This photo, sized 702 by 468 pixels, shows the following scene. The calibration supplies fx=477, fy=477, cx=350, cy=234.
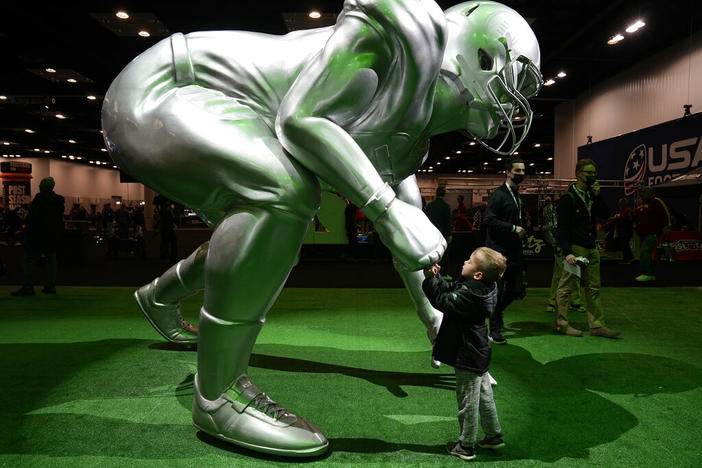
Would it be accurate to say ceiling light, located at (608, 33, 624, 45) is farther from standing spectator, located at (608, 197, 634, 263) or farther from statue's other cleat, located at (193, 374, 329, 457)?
statue's other cleat, located at (193, 374, 329, 457)

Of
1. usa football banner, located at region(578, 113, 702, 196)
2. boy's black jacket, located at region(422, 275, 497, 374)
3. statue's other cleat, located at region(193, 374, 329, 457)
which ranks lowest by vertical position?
statue's other cleat, located at region(193, 374, 329, 457)

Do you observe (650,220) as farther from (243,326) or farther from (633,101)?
(243,326)

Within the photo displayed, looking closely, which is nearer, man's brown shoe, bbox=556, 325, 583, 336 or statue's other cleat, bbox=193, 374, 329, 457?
statue's other cleat, bbox=193, 374, 329, 457

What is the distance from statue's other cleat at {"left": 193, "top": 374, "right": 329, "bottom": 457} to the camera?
1.63m

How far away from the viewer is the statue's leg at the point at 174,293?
249cm

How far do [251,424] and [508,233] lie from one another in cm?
313

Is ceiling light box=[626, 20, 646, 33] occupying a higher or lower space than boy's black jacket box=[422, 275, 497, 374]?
higher

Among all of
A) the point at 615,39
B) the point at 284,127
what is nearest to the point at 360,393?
the point at 284,127

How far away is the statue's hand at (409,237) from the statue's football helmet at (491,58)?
1.31 feet

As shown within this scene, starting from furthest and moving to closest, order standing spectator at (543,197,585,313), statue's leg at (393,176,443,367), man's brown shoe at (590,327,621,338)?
standing spectator at (543,197,585,313)
man's brown shoe at (590,327,621,338)
statue's leg at (393,176,443,367)

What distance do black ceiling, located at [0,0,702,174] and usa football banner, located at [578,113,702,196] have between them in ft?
6.22

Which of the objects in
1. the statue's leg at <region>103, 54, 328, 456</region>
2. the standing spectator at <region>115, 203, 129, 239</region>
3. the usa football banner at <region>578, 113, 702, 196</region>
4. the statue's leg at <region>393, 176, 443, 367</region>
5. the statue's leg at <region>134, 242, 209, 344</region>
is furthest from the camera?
the standing spectator at <region>115, 203, 129, 239</region>

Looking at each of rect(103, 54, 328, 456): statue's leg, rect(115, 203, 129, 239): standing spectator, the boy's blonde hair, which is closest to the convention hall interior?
rect(103, 54, 328, 456): statue's leg

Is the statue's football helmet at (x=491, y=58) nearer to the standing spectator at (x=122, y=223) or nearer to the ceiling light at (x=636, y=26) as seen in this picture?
the ceiling light at (x=636, y=26)
